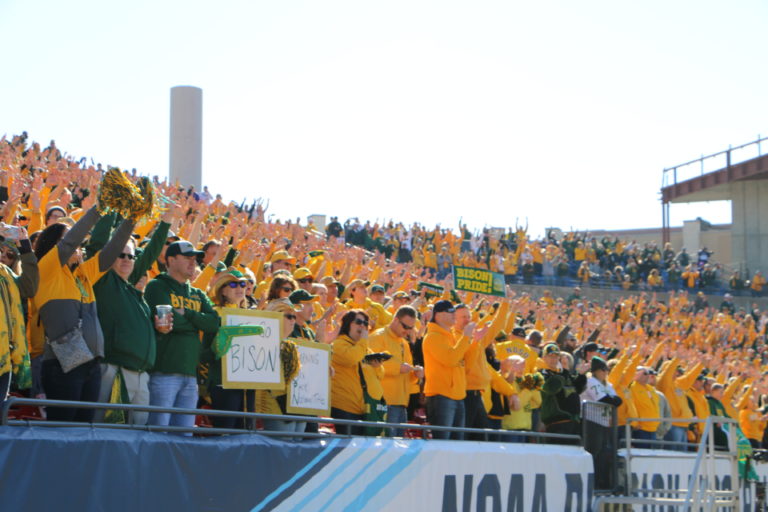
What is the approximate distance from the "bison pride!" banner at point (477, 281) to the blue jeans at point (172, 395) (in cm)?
554

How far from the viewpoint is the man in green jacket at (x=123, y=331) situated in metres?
6.62

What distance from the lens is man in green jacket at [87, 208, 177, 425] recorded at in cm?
662

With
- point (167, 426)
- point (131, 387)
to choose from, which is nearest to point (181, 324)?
point (131, 387)

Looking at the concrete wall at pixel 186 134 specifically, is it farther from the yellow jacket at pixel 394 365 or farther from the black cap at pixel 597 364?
the yellow jacket at pixel 394 365

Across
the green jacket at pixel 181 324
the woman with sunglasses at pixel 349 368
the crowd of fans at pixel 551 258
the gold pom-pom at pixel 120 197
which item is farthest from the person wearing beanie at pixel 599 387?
the crowd of fans at pixel 551 258

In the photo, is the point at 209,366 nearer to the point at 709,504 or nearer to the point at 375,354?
the point at 375,354

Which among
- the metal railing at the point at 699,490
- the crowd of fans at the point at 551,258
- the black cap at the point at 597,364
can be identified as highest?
the crowd of fans at the point at 551,258

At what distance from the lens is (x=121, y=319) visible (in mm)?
6680

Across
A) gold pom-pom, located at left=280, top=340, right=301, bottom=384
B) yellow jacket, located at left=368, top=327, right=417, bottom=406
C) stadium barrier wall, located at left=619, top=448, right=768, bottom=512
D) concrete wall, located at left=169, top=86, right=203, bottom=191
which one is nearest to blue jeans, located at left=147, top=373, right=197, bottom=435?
gold pom-pom, located at left=280, top=340, right=301, bottom=384

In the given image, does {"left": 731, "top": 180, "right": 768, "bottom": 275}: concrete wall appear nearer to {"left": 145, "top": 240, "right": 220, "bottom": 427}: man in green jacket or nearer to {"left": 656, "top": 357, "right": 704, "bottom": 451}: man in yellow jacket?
{"left": 656, "top": 357, "right": 704, "bottom": 451}: man in yellow jacket

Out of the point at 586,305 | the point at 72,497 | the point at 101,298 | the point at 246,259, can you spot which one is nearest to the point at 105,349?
the point at 101,298

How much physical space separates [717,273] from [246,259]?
92.8ft

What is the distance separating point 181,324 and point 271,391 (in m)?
1.05

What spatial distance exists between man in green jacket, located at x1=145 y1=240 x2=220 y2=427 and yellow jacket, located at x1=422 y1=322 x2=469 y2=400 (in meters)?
3.01
